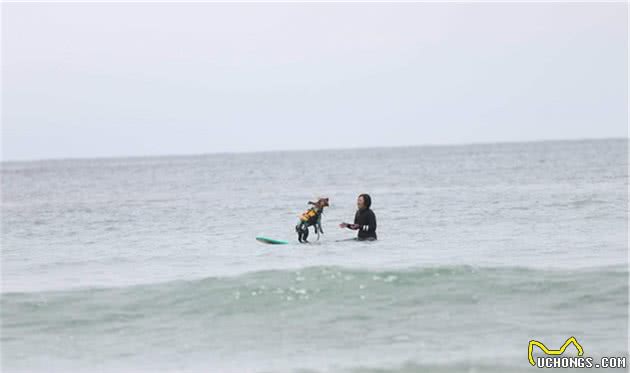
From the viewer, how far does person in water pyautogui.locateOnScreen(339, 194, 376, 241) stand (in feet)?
58.7

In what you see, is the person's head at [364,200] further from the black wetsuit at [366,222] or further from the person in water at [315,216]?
the person in water at [315,216]

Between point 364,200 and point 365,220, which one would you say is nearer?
point 364,200

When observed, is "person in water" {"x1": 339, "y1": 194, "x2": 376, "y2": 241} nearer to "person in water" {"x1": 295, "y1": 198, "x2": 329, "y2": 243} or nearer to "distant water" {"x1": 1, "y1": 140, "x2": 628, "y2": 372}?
"distant water" {"x1": 1, "y1": 140, "x2": 628, "y2": 372}

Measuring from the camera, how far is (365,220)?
18.5 meters

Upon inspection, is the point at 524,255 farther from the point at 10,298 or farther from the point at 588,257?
the point at 10,298

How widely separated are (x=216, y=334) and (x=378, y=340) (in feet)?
7.92

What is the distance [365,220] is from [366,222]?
Answer: 83 mm

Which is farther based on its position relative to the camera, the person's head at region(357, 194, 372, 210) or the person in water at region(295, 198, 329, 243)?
the person in water at region(295, 198, 329, 243)

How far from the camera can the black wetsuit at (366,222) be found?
1845cm
